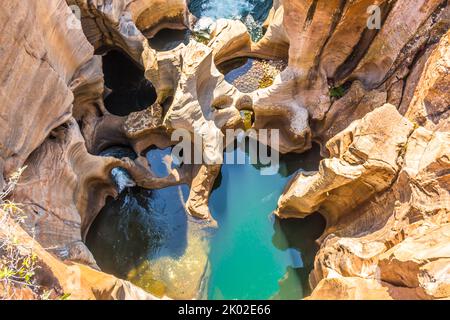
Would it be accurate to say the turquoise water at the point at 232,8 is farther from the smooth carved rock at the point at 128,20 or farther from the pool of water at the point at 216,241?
the pool of water at the point at 216,241

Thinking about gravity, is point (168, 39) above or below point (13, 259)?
above

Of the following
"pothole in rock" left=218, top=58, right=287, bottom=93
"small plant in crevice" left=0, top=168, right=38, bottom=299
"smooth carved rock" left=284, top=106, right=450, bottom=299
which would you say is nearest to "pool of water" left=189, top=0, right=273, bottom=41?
"pothole in rock" left=218, top=58, right=287, bottom=93

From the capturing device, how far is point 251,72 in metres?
13.4

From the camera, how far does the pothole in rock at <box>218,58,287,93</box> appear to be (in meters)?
13.0

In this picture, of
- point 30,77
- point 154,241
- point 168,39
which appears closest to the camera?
point 30,77

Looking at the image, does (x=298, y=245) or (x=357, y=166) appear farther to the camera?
(x=298, y=245)

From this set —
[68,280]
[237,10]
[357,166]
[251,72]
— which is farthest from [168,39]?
[68,280]

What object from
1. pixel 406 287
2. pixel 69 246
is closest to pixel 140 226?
pixel 69 246

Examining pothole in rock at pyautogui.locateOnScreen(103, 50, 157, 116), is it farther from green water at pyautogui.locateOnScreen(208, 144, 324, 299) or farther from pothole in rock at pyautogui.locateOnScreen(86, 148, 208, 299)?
green water at pyautogui.locateOnScreen(208, 144, 324, 299)

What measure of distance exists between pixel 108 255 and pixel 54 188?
2.92 m

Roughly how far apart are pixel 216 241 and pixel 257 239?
1160 mm

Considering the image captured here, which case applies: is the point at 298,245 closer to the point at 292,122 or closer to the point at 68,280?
the point at 292,122

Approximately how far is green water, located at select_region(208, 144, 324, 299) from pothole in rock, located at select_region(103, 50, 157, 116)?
3833 millimetres
